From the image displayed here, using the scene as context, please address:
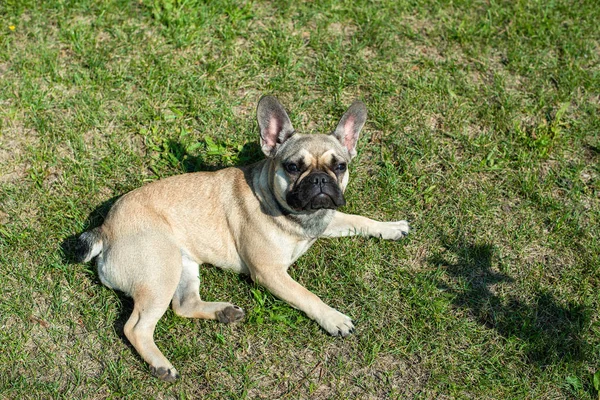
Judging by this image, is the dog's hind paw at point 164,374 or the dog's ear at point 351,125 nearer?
the dog's hind paw at point 164,374

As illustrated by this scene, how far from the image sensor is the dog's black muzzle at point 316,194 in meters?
5.17

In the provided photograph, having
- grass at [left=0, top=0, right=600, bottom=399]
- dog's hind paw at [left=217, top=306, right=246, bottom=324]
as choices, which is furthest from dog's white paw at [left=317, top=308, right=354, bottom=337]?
dog's hind paw at [left=217, top=306, right=246, bottom=324]

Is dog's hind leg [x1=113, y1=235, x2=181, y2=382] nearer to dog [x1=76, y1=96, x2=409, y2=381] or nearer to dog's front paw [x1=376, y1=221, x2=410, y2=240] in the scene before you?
dog [x1=76, y1=96, x2=409, y2=381]

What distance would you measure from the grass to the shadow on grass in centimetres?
2

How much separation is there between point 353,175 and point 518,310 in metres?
2.27

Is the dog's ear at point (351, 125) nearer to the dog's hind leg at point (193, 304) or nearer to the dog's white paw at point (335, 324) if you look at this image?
the dog's white paw at point (335, 324)

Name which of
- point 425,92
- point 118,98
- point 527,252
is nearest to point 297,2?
point 425,92

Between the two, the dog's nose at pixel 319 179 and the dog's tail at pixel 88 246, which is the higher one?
the dog's nose at pixel 319 179

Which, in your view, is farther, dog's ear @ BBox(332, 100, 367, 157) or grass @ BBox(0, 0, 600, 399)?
dog's ear @ BBox(332, 100, 367, 157)

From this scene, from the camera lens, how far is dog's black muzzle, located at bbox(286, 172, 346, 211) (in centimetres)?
517

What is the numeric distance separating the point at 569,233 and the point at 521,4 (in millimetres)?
3539

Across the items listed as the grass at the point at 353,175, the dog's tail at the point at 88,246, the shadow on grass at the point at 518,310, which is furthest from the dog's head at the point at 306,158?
the dog's tail at the point at 88,246

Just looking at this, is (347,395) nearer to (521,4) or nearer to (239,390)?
(239,390)

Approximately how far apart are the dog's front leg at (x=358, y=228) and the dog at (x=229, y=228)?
444mm
